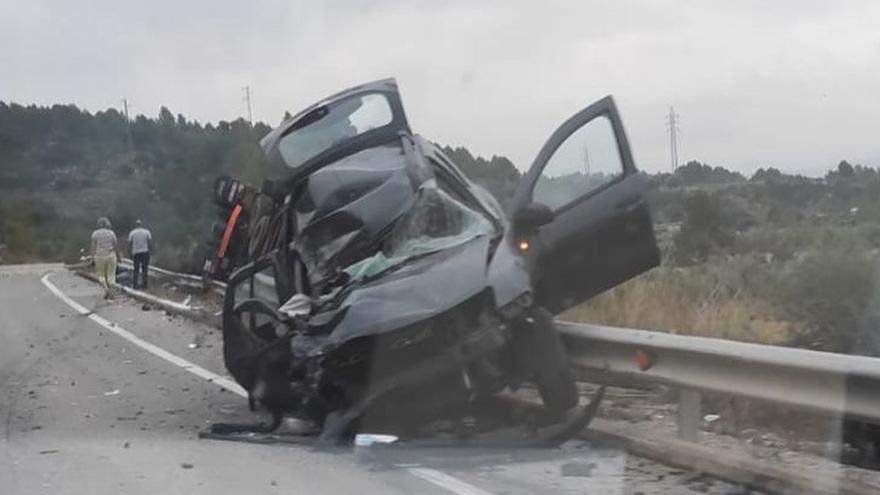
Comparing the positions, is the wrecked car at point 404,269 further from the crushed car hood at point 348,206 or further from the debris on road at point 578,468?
the debris on road at point 578,468

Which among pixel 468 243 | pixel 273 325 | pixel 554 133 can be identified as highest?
pixel 554 133

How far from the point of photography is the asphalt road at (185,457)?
6.93 meters

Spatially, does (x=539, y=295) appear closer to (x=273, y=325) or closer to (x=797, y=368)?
Answer: (x=273, y=325)

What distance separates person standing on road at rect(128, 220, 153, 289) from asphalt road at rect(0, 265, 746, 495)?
1336 cm

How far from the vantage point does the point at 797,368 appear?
251 inches

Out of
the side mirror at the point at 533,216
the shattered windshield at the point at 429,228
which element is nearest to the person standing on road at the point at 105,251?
the shattered windshield at the point at 429,228

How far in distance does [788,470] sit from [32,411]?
607 cm

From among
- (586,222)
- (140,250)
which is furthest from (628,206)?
(140,250)

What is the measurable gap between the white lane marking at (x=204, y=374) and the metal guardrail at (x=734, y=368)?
1404mm

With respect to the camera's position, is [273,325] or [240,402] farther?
[240,402]

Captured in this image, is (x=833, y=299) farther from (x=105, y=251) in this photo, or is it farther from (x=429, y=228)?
(x=105, y=251)

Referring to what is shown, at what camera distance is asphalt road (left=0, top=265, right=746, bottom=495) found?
22.7 ft

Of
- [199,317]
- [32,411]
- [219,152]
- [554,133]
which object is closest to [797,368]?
[554,133]

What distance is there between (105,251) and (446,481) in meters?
19.8
